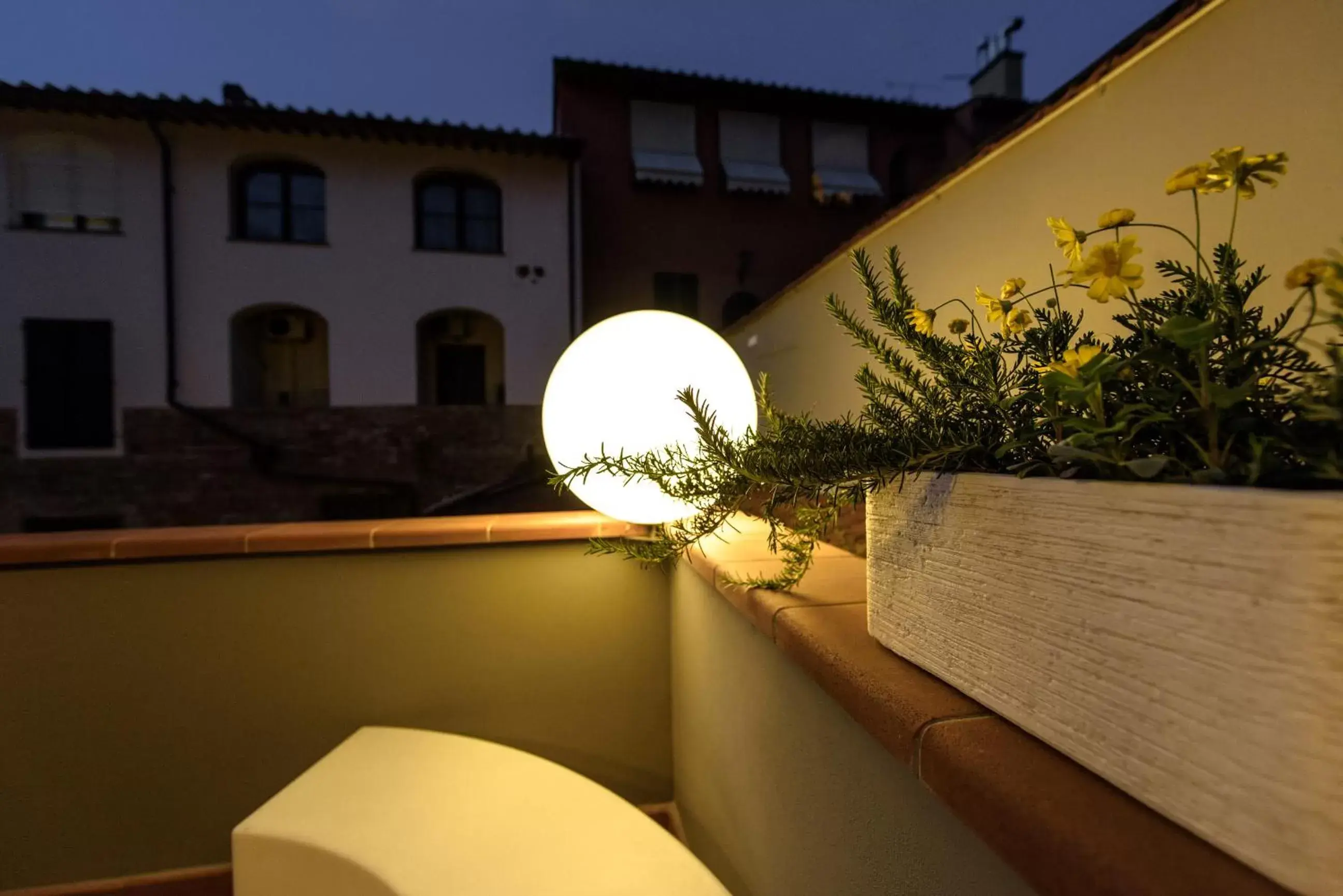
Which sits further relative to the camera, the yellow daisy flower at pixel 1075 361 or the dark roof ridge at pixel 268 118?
the dark roof ridge at pixel 268 118

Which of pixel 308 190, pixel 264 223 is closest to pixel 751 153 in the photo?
pixel 308 190

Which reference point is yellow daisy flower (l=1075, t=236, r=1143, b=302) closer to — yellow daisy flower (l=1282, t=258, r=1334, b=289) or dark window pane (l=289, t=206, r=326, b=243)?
yellow daisy flower (l=1282, t=258, r=1334, b=289)

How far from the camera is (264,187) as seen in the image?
7668mm

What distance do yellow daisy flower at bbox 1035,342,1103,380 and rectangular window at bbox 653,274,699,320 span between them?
28.4 ft

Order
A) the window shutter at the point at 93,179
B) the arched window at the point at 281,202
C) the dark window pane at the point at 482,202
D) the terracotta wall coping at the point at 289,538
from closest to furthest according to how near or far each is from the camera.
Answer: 1. the terracotta wall coping at the point at 289,538
2. the window shutter at the point at 93,179
3. the arched window at the point at 281,202
4. the dark window pane at the point at 482,202

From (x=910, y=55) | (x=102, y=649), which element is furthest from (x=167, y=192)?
(x=910, y=55)

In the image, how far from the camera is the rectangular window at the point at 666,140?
858 centimetres

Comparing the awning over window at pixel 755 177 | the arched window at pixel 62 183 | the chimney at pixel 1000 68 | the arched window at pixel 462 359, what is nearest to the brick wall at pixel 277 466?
the arched window at pixel 462 359

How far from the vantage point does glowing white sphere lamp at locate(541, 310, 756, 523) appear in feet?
3.80

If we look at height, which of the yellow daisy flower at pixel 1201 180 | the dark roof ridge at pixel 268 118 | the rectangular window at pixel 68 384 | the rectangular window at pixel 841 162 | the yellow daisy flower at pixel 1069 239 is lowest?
the yellow daisy flower at pixel 1069 239

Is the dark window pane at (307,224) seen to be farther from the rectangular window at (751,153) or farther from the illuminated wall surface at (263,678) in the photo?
the illuminated wall surface at (263,678)

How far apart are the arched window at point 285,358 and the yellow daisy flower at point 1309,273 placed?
9.05m

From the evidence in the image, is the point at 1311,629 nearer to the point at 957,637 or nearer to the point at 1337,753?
the point at 1337,753

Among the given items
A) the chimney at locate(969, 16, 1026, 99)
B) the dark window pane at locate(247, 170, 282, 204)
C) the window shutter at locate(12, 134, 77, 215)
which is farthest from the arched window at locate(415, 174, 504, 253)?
the chimney at locate(969, 16, 1026, 99)
